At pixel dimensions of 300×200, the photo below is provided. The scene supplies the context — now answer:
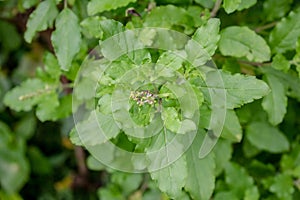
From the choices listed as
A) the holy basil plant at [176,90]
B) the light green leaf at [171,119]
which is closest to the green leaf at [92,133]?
the holy basil plant at [176,90]

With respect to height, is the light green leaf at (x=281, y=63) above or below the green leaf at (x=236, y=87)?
below

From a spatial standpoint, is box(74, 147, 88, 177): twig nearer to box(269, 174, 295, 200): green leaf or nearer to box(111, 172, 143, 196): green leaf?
box(111, 172, 143, 196): green leaf

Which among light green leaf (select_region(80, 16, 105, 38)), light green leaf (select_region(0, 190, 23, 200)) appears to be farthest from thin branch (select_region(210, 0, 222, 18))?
light green leaf (select_region(0, 190, 23, 200))

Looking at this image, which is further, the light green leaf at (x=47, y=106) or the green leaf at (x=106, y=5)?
the light green leaf at (x=47, y=106)

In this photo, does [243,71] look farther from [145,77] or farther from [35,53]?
[35,53]

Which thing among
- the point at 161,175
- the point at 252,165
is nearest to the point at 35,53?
the point at 252,165

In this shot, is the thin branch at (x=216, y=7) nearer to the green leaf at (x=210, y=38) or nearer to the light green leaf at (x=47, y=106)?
the green leaf at (x=210, y=38)

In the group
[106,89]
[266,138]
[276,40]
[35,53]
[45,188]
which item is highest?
[106,89]
